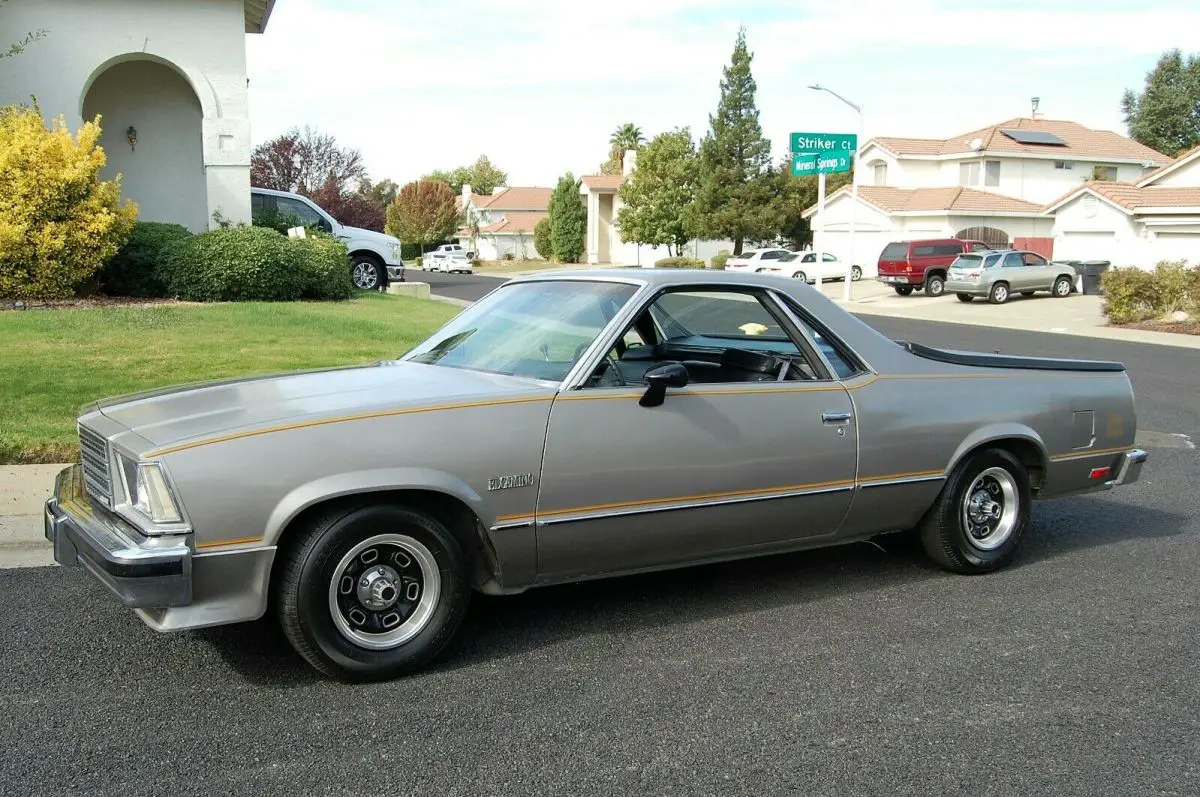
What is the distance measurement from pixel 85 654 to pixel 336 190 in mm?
40554

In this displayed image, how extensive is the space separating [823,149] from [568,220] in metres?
39.3

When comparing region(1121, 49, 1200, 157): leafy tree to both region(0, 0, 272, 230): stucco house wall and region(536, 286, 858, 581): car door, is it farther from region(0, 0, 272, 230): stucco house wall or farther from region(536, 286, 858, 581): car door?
region(536, 286, 858, 581): car door

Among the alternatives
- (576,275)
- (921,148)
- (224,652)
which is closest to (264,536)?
(224,652)

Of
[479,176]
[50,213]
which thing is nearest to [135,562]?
[50,213]

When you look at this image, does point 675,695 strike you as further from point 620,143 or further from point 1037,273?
point 620,143

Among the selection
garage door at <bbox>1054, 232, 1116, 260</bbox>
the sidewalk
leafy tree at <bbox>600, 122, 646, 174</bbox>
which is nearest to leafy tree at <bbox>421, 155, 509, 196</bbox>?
leafy tree at <bbox>600, 122, 646, 174</bbox>

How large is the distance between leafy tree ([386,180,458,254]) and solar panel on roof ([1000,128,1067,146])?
42.3 metres

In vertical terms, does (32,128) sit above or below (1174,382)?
above

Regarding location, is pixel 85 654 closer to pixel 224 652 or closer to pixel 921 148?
pixel 224 652

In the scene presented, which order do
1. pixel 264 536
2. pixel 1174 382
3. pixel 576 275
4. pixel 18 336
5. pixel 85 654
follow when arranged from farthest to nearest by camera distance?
1. pixel 1174 382
2. pixel 18 336
3. pixel 576 275
4. pixel 85 654
5. pixel 264 536

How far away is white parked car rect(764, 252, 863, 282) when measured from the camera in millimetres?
44875

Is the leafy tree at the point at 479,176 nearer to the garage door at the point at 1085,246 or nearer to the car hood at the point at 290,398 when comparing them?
the garage door at the point at 1085,246

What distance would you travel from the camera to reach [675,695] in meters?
3.97

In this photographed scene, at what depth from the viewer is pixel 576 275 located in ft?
17.4
